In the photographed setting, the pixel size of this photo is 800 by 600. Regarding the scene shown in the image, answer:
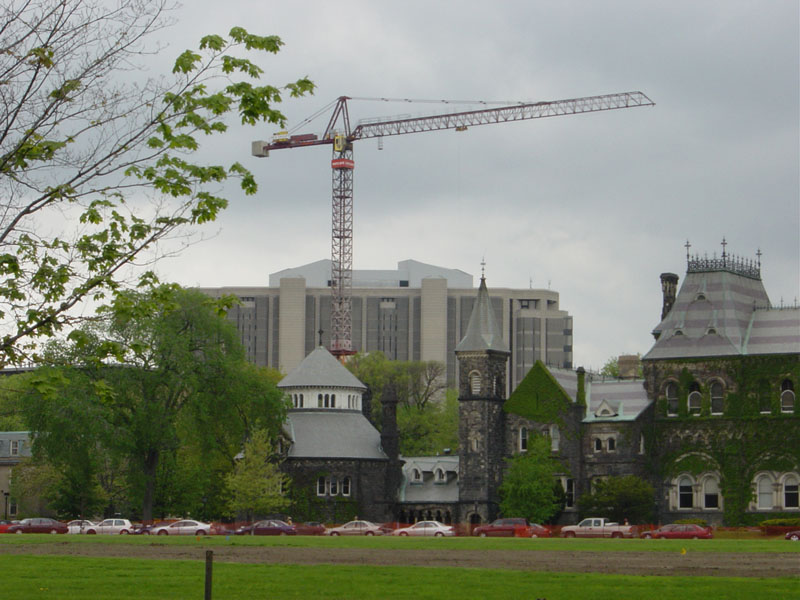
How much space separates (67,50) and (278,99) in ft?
12.7

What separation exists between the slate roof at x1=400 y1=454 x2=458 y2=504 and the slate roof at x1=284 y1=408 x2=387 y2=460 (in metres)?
3.63

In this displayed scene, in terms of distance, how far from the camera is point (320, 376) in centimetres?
11450

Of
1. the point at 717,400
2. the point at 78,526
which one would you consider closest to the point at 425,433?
the point at 717,400

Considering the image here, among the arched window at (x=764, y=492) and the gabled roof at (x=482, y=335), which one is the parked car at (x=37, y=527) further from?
the arched window at (x=764, y=492)

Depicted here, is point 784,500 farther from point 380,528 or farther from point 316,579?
point 316,579

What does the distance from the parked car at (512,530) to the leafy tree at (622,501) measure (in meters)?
7.23

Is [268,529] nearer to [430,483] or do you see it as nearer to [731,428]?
[430,483]

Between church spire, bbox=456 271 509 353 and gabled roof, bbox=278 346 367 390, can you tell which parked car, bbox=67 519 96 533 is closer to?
gabled roof, bbox=278 346 367 390

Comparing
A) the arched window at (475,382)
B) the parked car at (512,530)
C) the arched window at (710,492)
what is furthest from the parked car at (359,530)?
the arched window at (710,492)

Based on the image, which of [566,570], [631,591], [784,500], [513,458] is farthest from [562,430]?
[631,591]

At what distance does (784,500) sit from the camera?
314 feet

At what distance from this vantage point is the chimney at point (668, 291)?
113m

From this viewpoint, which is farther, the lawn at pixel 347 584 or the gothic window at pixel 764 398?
the gothic window at pixel 764 398

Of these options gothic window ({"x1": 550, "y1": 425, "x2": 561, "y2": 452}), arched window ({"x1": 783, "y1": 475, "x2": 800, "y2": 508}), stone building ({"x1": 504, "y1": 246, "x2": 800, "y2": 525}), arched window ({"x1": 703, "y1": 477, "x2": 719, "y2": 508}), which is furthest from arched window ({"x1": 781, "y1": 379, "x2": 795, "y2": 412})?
gothic window ({"x1": 550, "y1": 425, "x2": 561, "y2": 452})
